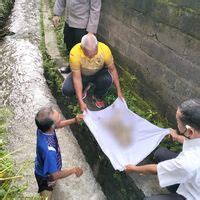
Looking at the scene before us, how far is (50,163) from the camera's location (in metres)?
3.67

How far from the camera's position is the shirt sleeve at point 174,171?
2799 millimetres

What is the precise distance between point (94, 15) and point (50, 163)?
2.72 meters

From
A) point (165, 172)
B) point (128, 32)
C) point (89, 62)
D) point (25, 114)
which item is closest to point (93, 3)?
point (128, 32)

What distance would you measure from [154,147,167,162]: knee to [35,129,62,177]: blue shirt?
1.13m

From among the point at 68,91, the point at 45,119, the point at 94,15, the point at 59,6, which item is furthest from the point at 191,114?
the point at 59,6

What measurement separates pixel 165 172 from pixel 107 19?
126 inches

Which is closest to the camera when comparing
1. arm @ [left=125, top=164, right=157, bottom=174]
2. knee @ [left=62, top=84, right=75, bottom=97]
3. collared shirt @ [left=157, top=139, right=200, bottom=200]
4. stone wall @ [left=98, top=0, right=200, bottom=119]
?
collared shirt @ [left=157, top=139, right=200, bottom=200]

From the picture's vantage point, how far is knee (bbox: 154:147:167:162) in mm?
3766

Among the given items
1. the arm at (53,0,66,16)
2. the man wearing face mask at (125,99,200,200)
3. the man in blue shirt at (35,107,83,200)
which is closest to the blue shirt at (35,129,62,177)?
the man in blue shirt at (35,107,83,200)

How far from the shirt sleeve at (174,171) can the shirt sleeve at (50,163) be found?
4.02ft

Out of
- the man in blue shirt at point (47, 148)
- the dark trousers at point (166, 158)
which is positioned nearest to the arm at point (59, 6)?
the man in blue shirt at point (47, 148)

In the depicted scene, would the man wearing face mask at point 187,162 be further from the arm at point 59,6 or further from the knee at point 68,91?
the arm at point 59,6

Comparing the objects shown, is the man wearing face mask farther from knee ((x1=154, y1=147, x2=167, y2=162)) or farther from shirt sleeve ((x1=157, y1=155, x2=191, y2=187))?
knee ((x1=154, y1=147, x2=167, y2=162))

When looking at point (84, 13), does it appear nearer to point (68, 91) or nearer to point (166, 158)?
point (68, 91)
